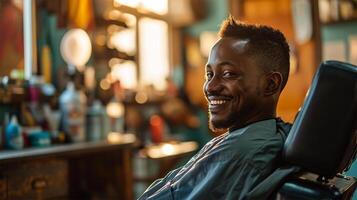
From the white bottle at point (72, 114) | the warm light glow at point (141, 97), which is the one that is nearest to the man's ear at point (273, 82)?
the white bottle at point (72, 114)

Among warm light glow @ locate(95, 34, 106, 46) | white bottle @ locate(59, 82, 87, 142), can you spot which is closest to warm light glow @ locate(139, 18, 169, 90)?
warm light glow @ locate(95, 34, 106, 46)

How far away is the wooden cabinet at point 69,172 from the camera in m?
2.21

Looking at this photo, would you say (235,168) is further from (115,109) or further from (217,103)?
(115,109)

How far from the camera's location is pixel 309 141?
3.81ft

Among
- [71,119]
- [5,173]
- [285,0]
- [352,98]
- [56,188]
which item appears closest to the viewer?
[352,98]

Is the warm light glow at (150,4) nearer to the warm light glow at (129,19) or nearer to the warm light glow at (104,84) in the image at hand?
the warm light glow at (129,19)

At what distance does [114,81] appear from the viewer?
3578 mm

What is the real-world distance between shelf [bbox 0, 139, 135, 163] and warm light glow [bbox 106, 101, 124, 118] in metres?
0.51

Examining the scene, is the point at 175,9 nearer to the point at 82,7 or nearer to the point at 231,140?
the point at 82,7

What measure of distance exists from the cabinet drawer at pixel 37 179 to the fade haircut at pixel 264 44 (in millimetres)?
1376

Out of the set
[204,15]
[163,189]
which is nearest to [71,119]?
[163,189]

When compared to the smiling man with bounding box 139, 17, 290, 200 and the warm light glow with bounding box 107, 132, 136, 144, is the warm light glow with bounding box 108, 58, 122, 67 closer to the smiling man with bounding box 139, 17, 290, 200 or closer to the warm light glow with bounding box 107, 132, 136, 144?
the warm light glow with bounding box 107, 132, 136, 144

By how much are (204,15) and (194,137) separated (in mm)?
1339

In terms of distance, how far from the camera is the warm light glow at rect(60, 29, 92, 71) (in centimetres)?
313
